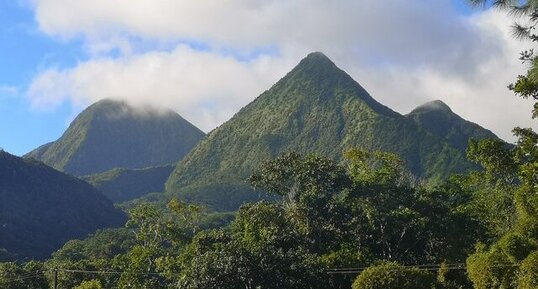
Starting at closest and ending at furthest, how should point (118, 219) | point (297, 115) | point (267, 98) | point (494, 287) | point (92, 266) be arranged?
point (494, 287), point (92, 266), point (118, 219), point (297, 115), point (267, 98)

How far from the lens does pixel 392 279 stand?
84.0ft

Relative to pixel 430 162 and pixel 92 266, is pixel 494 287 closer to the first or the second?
pixel 92 266

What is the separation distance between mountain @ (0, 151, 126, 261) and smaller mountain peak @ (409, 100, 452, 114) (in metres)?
99.5

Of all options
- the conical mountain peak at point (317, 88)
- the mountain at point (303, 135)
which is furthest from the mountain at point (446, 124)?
the conical mountain peak at point (317, 88)

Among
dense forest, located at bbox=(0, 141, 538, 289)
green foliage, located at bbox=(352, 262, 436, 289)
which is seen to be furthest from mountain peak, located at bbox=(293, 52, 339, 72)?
green foliage, located at bbox=(352, 262, 436, 289)

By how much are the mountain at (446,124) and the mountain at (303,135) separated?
659cm

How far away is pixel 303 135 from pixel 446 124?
158ft

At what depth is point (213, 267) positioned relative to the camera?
86.0ft

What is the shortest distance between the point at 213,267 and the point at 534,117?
48.4 ft

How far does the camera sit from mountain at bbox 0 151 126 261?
10731cm

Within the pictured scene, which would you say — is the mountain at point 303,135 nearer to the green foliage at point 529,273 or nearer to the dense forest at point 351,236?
the dense forest at point 351,236

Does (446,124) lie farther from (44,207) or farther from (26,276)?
(26,276)

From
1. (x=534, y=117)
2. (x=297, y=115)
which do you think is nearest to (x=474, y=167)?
Result: (x=297, y=115)

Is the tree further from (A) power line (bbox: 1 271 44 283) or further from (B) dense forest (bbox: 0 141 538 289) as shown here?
(A) power line (bbox: 1 271 44 283)
